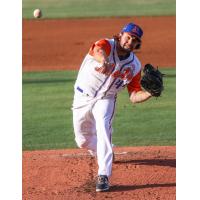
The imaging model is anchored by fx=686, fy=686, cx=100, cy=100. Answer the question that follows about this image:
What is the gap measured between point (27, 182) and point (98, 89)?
1.29m

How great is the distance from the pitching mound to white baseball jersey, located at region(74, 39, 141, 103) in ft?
3.20

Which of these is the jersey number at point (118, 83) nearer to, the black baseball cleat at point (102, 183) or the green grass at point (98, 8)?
the black baseball cleat at point (102, 183)

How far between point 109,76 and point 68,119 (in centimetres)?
457

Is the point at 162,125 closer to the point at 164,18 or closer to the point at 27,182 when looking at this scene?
the point at 27,182

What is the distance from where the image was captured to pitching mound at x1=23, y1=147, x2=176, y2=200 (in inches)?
278

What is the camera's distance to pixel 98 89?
748 cm

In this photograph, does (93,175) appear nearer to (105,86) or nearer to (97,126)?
(97,126)

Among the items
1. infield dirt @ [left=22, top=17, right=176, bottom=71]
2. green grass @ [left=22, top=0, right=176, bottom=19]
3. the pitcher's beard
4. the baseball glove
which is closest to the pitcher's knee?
the baseball glove

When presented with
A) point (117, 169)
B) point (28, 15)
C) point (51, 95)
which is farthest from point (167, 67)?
point (28, 15)

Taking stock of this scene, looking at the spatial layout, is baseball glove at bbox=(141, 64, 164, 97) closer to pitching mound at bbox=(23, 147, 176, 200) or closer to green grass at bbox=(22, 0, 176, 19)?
pitching mound at bbox=(23, 147, 176, 200)

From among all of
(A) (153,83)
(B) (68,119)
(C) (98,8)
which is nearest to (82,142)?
(A) (153,83)

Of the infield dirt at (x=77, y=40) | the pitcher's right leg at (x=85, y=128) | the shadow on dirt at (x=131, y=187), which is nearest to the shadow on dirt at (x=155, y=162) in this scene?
the pitcher's right leg at (x=85, y=128)

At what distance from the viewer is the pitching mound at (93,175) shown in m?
7.06

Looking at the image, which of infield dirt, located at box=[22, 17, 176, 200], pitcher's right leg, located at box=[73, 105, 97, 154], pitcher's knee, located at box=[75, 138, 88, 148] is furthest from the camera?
pitcher's knee, located at box=[75, 138, 88, 148]
